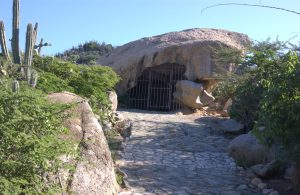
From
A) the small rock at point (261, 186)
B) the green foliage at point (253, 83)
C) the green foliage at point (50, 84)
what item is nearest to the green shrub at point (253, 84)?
the green foliage at point (253, 83)

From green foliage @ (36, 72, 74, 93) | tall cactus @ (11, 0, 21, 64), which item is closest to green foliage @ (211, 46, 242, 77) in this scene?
green foliage @ (36, 72, 74, 93)

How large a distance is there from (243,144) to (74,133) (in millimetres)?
4910

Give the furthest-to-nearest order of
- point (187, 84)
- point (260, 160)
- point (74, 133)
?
1. point (187, 84)
2. point (260, 160)
3. point (74, 133)

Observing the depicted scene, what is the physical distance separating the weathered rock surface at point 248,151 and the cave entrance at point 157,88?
9.41 m

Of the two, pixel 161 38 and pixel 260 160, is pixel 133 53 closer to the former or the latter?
pixel 161 38

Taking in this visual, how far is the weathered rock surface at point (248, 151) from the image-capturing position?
374 inches

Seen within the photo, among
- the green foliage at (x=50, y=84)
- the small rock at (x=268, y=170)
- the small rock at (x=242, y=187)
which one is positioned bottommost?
the small rock at (x=242, y=187)

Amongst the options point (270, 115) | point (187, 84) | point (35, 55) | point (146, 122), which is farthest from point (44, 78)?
point (187, 84)

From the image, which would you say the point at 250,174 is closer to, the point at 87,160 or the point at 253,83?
the point at 87,160

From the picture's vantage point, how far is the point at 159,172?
28.5 ft

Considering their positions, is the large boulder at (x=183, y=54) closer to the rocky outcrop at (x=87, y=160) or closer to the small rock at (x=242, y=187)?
the small rock at (x=242, y=187)

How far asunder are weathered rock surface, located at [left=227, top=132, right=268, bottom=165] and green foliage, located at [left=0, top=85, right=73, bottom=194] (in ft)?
18.1

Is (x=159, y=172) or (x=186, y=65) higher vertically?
(x=186, y=65)

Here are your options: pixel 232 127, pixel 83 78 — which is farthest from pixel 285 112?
pixel 232 127
